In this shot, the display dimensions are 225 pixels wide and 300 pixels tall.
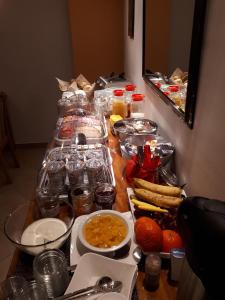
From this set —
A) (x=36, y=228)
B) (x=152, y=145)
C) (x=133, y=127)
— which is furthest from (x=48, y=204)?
(x=133, y=127)

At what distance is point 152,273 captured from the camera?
0.64 metres

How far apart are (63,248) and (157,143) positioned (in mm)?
652

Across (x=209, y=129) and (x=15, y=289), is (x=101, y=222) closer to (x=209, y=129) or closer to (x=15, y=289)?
(x=15, y=289)

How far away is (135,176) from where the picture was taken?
1.04 m

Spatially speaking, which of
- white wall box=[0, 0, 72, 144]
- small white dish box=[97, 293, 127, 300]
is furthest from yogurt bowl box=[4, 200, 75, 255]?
white wall box=[0, 0, 72, 144]

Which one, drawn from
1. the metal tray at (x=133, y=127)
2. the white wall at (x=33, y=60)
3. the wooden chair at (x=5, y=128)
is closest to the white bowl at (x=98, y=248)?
the metal tray at (x=133, y=127)

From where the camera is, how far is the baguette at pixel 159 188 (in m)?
0.89

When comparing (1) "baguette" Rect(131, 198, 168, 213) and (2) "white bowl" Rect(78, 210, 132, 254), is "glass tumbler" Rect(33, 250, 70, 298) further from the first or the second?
(1) "baguette" Rect(131, 198, 168, 213)

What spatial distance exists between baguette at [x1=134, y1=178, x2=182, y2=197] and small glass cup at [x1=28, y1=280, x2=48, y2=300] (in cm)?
47

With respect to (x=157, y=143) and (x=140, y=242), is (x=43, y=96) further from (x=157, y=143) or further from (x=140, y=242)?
(x=140, y=242)

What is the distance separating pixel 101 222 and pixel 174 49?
30.9 inches

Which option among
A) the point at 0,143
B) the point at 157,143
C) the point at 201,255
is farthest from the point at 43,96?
the point at 201,255

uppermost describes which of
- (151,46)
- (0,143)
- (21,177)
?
(151,46)

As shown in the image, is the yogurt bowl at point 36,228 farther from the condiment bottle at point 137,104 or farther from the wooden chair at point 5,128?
the wooden chair at point 5,128
